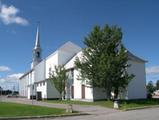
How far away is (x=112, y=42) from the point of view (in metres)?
37.6

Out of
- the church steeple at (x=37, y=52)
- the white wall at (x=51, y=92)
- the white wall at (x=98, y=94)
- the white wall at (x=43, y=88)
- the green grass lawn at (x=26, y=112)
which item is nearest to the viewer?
the green grass lawn at (x=26, y=112)

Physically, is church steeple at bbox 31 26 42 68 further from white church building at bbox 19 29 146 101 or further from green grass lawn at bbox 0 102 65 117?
green grass lawn at bbox 0 102 65 117

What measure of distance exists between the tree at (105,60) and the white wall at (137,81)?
163 inches

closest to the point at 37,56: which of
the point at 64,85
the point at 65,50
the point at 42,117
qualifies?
the point at 65,50

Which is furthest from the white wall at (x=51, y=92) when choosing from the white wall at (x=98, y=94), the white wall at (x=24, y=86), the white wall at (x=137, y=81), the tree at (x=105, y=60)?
the white wall at (x=24, y=86)

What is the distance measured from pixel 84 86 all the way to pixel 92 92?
9.05 ft

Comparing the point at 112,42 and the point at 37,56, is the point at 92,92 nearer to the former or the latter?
the point at 112,42

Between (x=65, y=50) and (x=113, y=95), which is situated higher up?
(x=65, y=50)

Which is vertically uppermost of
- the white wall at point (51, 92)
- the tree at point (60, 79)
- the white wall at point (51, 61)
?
the white wall at point (51, 61)

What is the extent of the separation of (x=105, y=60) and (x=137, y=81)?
36.7ft

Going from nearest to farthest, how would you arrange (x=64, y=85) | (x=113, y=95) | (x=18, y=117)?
(x=18, y=117), (x=113, y=95), (x=64, y=85)

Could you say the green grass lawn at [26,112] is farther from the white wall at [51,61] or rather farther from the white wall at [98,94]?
the white wall at [51,61]

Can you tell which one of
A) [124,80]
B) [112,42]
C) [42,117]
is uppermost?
[112,42]

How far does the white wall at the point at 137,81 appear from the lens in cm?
4253
